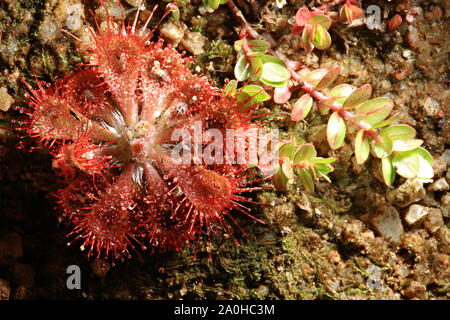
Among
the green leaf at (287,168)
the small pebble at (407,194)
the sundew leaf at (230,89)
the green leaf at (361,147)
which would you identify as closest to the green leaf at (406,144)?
the green leaf at (361,147)

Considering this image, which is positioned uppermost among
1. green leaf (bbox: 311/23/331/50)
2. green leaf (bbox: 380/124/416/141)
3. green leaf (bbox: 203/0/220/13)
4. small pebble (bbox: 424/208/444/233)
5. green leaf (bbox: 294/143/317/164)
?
green leaf (bbox: 203/0/220/13)

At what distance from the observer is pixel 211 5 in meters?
2.57

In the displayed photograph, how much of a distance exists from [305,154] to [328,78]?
494mm

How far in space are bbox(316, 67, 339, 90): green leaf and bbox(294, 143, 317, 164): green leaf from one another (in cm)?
42

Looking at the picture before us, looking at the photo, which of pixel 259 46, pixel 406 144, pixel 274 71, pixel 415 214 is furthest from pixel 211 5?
pixel 415 214

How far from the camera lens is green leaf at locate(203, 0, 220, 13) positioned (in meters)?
2.55

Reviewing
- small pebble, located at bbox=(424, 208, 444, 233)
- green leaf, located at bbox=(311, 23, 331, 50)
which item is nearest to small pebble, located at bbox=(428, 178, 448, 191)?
small pebble, located at bbox=(424, 208, 444, 233)

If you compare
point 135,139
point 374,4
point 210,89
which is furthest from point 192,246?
point 374,4

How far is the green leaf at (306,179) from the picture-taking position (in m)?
2.48

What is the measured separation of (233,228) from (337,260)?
711 mm

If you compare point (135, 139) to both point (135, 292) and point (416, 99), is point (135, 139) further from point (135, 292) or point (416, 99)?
point (416, 99)

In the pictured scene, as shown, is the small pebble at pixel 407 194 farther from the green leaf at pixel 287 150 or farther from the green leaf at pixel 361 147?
the green leaf at pixel 287 150

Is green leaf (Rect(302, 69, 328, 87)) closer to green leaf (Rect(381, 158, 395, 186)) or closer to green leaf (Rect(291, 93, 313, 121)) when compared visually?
green leaf (Rect(291, 93, 313, 121))

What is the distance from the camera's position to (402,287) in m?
2.68
